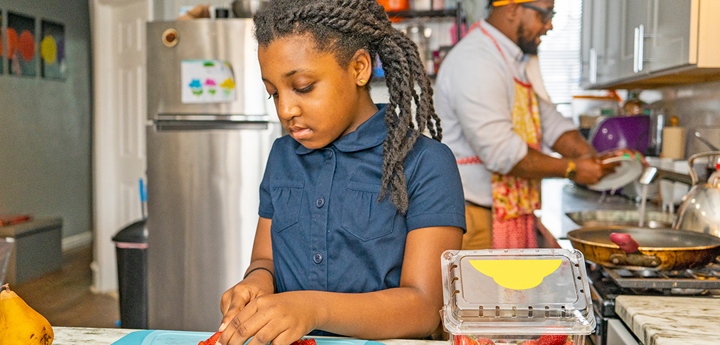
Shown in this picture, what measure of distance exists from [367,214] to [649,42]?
4.68 ft

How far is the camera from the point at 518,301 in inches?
24.7

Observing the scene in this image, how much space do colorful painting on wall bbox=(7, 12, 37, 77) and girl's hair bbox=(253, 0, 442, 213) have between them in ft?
12.9

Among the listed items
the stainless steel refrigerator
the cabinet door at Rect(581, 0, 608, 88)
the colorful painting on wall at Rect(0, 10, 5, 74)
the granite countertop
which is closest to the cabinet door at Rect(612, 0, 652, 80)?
the cabinet door at Rect(581, 0, 608, 88)

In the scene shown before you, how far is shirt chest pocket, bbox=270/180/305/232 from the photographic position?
3.18 feet

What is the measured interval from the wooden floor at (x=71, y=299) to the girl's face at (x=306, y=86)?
2466mm

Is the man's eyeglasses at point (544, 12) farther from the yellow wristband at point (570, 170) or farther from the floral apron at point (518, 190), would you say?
the yellow wristband at point (570, 170)

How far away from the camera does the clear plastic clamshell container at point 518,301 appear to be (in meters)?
0.62

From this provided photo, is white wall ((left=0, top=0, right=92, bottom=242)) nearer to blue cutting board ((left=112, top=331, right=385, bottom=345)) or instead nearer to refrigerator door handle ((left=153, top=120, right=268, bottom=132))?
refrigerator door handle ((left=153, top=120, right=268, bottom=132))

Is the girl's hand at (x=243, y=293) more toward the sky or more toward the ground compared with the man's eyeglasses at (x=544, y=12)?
more toward the ground

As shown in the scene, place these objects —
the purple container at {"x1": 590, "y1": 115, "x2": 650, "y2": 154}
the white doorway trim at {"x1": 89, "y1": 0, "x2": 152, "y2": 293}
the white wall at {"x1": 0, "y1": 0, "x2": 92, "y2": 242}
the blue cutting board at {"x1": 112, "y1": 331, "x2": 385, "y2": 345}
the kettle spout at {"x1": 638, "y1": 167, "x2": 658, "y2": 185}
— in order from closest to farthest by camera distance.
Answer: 1. the blue cutting board at {"x1": 112, "y1": 331, "x2": 385, "y2": 345}
2. the kettle spout at {"x1": 638, "y1": 167, "x2": 658, "y2": 185}
3. the purple container at {"x1": 590, "y1": 115, "x2": 650, "y2": 154}
4. the white doorway trim at {"x1": 89, "y1": 0, "x2": 152, "y2": 293}
5. the white wall at {"x1": 0, "y1": 0, "x2": 92, "y2": 242}

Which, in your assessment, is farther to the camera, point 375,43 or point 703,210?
point 703,210

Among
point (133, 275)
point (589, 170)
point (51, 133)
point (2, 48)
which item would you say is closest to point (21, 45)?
point (2, 48)

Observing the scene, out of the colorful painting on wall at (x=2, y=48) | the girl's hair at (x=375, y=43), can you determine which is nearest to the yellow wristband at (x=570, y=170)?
the girl's hair at (x=375, y=43)

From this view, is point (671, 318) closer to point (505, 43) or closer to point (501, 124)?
point (501, 124)
